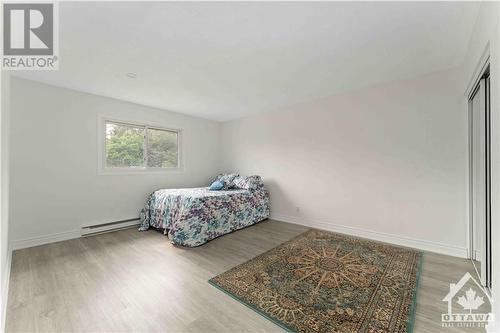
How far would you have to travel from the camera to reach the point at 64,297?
1675 mm

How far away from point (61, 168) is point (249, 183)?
3.05 metres

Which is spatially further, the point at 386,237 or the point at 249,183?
the point at 249,183

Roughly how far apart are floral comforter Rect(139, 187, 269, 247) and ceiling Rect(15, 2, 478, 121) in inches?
68.8

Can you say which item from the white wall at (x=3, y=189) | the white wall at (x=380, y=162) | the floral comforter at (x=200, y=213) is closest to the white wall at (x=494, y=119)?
the white wall at (x=380, y=162)

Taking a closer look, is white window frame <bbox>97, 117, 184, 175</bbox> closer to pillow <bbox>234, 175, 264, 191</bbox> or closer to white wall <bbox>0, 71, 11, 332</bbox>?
pillow <bbox>234, 175, 264, 191</bbox>

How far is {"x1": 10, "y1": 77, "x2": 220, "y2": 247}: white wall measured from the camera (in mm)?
2668

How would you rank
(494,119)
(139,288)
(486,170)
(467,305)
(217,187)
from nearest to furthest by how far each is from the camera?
(494,119)
(467,305)
(139,288)
(486,170)
(217,187)

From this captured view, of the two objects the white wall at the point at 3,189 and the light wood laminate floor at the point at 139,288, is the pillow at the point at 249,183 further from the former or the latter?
the white wall at the point at 3,189

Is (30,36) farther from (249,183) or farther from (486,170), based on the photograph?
(486,170)

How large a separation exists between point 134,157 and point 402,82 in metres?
4.64

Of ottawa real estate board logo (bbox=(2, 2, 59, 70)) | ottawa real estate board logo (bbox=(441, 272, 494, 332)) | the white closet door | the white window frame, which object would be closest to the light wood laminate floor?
ottawa real estate board logo (bbox=(441, 272, 494, 332))

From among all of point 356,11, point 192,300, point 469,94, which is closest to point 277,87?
point 356,11

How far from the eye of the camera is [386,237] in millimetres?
2930

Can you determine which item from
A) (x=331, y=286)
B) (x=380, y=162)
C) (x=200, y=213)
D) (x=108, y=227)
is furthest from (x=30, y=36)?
(x=380, y=162)
